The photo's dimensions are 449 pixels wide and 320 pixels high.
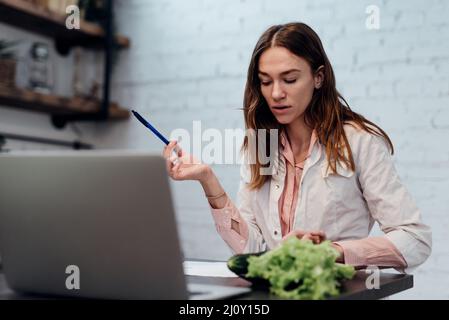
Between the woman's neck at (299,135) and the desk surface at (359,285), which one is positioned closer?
the desk surface at (359,285)

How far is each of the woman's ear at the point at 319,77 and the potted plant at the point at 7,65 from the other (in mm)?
1431

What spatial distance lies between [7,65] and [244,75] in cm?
101

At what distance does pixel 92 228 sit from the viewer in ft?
2.78

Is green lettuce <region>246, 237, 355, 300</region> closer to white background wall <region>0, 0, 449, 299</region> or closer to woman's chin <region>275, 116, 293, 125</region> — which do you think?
woman's chin <region>275, 116, 293, 125</region>

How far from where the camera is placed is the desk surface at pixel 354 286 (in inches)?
35.8

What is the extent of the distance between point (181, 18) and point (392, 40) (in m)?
1.03

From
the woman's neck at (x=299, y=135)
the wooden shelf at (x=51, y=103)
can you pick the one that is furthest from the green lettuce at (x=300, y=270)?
the wooden shelf at (x=51, y=103)

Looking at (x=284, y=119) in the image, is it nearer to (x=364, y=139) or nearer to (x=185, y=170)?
(x=364, y=139)

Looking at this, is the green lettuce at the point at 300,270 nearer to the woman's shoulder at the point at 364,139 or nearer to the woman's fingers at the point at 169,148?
the woman's fingers at the point at 169,148

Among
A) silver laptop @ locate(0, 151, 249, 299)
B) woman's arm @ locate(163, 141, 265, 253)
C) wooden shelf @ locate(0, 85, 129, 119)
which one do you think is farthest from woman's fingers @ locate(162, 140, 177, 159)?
wooden shelf @ locate(0, 85, 129, 119)

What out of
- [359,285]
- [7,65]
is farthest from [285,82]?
[7,65]

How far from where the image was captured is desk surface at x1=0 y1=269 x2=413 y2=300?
91 cm
